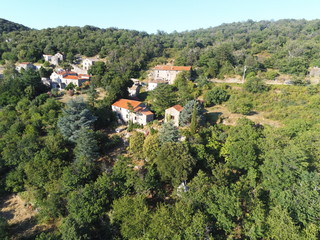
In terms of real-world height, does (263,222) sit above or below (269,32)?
below

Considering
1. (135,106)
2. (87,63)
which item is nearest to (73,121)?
(135,106)

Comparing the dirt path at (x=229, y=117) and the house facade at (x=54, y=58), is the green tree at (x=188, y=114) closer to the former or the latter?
the dirt path at (x=229, y=117)

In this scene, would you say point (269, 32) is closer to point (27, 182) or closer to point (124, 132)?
point (124, 132)

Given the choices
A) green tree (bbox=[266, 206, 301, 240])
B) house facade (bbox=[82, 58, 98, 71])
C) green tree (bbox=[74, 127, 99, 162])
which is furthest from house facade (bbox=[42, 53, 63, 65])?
green tree (bbox=[266, 206, 301, 240])

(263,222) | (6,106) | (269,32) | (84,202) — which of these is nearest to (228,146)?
(263,222)

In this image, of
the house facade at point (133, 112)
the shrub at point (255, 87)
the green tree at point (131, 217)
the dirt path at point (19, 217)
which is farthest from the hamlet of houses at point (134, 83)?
the dirt path at point (19, 217)

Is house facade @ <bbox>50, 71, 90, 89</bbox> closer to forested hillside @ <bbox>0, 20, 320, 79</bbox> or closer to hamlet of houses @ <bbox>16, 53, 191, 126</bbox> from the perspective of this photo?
hamlet of houses @ <bbox>16, 53, 191, 126</bbox>
